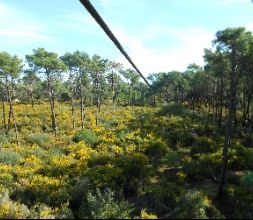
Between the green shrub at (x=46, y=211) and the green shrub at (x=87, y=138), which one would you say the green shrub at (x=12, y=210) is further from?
the green shrub at (x=87, y=138)

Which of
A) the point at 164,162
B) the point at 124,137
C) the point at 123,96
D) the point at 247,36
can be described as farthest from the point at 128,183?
the point at 123,96

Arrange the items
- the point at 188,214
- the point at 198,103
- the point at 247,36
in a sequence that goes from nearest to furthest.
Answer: the point at 188,214 < the point at 247,36 < the point at 198,103

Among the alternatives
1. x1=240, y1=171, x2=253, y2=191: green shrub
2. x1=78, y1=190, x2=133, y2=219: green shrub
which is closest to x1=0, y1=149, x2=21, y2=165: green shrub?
x1=78, y1=190, x2=133, y2=219: green shrub

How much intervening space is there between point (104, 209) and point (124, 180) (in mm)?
4735

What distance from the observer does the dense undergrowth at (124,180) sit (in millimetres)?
13492

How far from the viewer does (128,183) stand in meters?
17.4

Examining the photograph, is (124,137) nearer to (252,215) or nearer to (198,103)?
(252,215)

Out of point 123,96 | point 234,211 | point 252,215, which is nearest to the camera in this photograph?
point 252,215

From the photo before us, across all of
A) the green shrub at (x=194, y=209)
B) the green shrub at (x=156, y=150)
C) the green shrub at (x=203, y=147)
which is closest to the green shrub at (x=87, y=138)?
the green shrub at (x=156, y=150)

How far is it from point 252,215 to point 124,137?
54.2 ft

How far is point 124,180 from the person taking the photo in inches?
693

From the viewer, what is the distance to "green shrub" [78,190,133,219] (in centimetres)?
1219

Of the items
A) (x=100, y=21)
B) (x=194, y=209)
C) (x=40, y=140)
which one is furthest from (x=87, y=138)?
(x=100, y=21)

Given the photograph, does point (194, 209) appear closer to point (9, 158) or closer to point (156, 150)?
point (156, 150)
